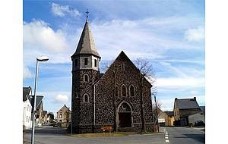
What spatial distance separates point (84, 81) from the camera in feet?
99.1

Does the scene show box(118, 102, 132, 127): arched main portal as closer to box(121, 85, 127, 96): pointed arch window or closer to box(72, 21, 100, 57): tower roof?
box(121, 85, 127, 96): pointed arch window

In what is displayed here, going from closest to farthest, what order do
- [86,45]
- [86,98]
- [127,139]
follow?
[127,139], [86,98], [86,45]

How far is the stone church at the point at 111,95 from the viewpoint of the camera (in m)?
29.8

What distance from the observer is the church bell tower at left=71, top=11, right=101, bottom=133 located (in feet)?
96.9

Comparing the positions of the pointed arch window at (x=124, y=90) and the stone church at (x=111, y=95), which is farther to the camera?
the pointed arch window at (x=124, y=90)

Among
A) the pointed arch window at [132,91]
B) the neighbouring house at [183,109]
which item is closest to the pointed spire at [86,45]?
the pointed arch window at [132,91]

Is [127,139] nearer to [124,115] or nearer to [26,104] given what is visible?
[26,104]

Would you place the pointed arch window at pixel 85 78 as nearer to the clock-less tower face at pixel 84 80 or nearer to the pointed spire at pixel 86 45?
the clock-less tower face at pixel 84 80

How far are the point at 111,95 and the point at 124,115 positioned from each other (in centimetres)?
214

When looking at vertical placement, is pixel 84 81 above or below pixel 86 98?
above

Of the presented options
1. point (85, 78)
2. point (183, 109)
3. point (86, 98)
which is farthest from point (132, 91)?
point (183, 109)
